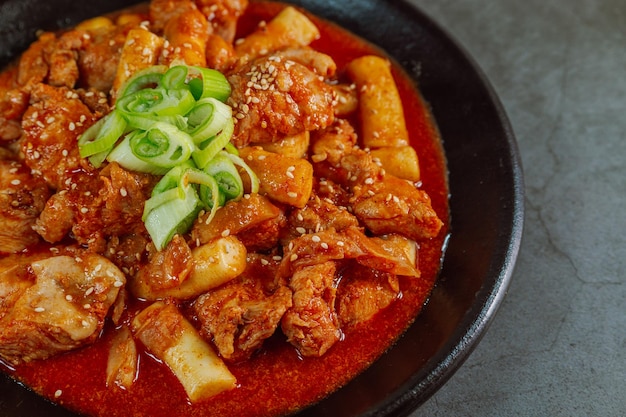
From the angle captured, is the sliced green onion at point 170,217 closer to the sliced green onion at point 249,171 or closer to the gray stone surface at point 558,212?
the sliced green onion at point 249,171

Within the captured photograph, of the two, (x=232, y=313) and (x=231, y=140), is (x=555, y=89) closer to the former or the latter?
(x=231, y=140)

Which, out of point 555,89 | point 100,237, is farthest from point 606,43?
point 100,237

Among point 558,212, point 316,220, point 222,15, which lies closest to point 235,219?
point 316,220

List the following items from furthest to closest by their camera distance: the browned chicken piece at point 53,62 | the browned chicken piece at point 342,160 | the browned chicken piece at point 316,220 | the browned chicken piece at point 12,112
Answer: the browned chicken piece at point 53,62, the browned chicken piece at point 12,112, the browned chicken piece at point 342,160, the browned chicken piece at point 316,220

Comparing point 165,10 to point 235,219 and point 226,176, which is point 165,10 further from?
point 235,219

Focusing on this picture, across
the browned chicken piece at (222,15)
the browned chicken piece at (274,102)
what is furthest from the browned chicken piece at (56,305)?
the browned chicken piece at (222,15)

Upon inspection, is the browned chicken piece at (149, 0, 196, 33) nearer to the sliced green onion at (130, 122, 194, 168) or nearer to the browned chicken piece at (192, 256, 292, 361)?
the sliced green onion at (130, 122, 194, 168)
